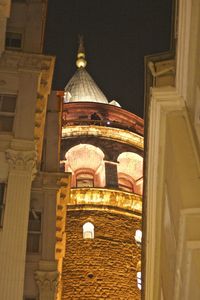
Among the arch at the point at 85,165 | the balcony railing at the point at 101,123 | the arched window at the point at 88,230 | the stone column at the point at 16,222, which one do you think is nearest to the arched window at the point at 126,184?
the arch at the point at 85,165

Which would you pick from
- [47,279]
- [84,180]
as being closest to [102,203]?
[84,180]

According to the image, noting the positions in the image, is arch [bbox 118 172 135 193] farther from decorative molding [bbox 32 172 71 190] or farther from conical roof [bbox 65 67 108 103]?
decorative molding [bbox 32 172 71 190]

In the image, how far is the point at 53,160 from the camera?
74.6 feet

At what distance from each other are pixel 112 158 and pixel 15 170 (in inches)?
971

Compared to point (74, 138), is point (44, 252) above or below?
below

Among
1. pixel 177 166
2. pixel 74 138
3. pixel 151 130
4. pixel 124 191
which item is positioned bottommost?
pixel 177 166

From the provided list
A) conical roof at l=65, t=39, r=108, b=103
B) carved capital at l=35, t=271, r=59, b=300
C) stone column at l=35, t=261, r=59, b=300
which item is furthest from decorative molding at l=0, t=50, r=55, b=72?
conical roof at l=65, t=39, r=108, b=103

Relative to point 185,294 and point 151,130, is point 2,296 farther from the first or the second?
point 185,294

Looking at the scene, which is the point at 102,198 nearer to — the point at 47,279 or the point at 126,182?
the point at 126,182

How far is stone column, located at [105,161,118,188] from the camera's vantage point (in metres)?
40.3

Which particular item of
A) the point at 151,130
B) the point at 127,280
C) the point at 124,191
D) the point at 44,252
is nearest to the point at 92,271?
the point at 127,280

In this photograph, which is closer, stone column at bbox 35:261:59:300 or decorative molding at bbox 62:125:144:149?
stone column at bbox 35:261:59:300

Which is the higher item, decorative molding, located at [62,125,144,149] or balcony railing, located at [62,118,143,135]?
balcony railing, located at [62,118,143,135]

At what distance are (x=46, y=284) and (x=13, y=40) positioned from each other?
740 centimetres
